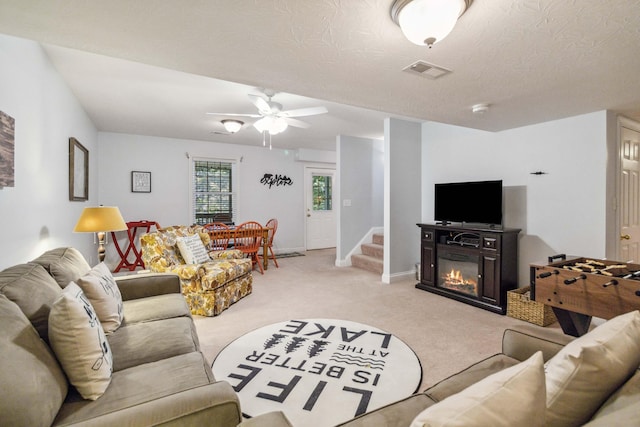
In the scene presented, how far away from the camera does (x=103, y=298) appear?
1733 millimetres

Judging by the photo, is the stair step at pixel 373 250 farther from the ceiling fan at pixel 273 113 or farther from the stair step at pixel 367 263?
the ceiling fan at pixel 273 113

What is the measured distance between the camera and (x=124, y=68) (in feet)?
9.15

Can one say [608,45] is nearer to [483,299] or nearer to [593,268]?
[593,268]

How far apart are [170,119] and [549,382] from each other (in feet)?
16.5

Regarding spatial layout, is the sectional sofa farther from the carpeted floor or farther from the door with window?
the door with window

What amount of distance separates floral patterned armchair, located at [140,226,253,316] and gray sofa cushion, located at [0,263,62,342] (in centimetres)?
174

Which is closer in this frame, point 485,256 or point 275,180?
point 485,256

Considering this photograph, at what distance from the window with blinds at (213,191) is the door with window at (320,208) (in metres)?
1.77

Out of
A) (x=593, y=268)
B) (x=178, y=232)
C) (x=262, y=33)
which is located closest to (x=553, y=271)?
(x=593, y=268)

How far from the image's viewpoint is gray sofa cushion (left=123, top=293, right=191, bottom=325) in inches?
80.0

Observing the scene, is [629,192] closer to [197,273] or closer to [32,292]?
[197,273]

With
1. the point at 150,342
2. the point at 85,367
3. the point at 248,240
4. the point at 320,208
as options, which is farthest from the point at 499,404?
the point at 320,208

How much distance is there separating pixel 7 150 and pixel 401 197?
4.12m

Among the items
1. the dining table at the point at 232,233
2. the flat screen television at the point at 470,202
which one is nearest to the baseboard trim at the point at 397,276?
the flat screen television at the point at 470,202
